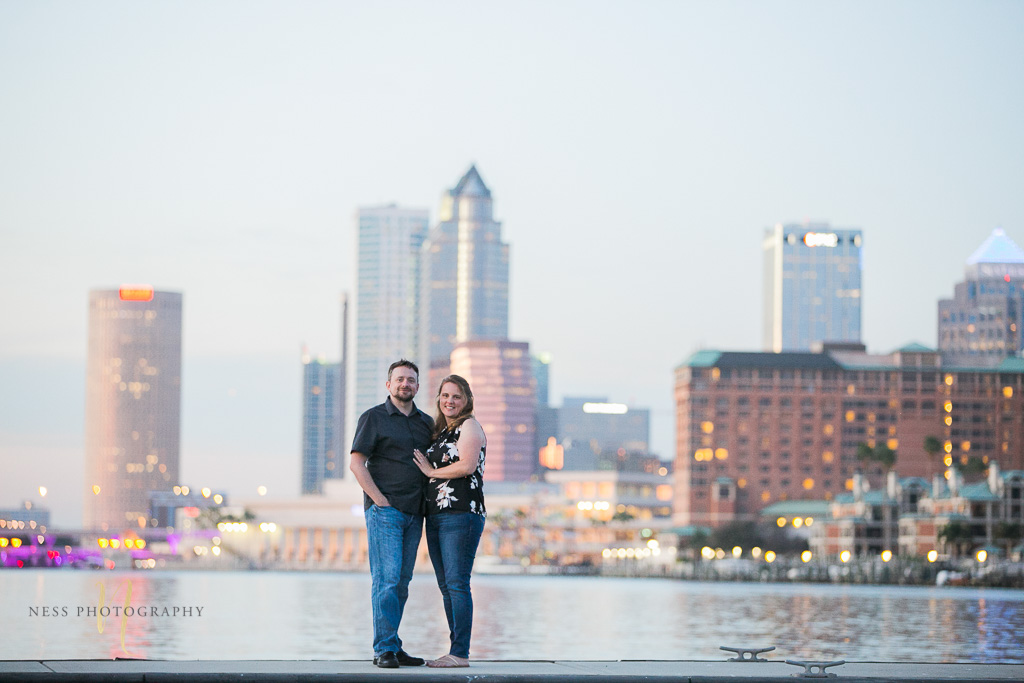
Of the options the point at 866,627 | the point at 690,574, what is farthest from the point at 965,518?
the point at 866,627

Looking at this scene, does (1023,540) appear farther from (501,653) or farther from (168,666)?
(168,666)

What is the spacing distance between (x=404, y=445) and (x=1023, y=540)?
509 ft

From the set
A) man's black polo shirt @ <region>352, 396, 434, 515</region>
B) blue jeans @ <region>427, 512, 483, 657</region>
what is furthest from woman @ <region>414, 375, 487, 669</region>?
man's black polo shirt @ <region>352, 396, 434, 515</region>

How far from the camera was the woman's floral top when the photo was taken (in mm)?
18609

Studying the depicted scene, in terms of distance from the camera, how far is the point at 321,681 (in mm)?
16125

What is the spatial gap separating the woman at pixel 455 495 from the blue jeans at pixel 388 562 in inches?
14.0

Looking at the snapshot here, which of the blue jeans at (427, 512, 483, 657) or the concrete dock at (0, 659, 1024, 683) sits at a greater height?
the blue jeans at (427, 512, 483, 657)

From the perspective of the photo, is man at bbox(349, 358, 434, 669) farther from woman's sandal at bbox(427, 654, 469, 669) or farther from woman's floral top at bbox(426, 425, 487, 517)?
woman's sandal at bbox(427, 654, 469, 669)

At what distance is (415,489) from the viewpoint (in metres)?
18.6

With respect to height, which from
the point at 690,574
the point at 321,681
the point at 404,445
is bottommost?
the point at 690,574

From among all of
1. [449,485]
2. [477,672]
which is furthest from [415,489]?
[477,672]

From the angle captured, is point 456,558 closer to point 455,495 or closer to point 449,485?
point 455,495

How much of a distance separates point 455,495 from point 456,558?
76 centimetres

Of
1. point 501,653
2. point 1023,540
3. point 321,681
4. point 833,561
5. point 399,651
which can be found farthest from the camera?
point 833,561
